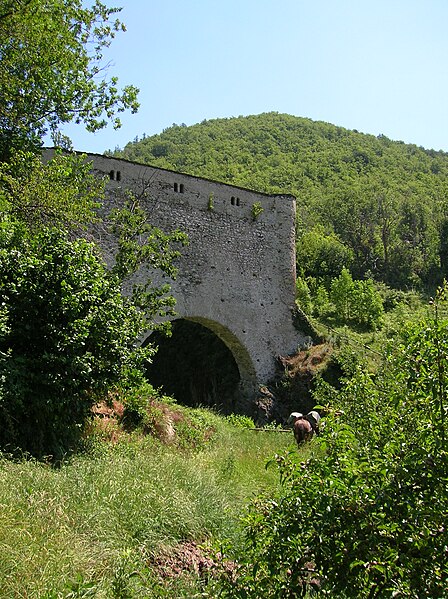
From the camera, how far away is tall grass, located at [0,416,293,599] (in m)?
3.62

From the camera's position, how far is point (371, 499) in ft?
9.87

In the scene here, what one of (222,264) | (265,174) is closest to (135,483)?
(222,264)

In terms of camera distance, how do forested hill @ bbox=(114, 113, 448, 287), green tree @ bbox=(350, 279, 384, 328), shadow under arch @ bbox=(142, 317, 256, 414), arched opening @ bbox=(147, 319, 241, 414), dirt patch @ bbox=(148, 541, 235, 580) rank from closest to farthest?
1. dirt patch @ bbox=(148, 541, 235, 580)
2. shadow under arch @ bbox=(142, 317, 256, 414)
3. arched opening @ bbox=(147, 319, 241, 414)
4. green tree @ bbox=(350, 279, 384, 328)
5. forested hill @ bbox=(114, 113, 448, 287)

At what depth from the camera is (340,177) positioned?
4872cm

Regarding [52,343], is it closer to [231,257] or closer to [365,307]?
[231,257]

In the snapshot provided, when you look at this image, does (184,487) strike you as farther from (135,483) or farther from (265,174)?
(265,174)

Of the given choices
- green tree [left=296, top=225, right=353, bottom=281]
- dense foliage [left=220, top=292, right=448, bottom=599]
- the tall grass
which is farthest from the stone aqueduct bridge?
green tree [left=296, top=225, right=353, bottom=281]

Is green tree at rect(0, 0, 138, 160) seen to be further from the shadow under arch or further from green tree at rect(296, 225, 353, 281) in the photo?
green tree at rect(296, 225, 353, 281)

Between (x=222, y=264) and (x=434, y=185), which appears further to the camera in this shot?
(x=434, y=185)

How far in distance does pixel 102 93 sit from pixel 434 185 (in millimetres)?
42517

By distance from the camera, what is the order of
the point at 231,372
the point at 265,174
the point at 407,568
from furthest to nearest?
the point at 265,174 < the point at 231,372 < the point at 407,568

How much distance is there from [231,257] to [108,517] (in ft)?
38.1

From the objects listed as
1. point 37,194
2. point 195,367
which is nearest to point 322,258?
point 195,367

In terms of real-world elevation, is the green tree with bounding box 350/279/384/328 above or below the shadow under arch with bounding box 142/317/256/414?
above
